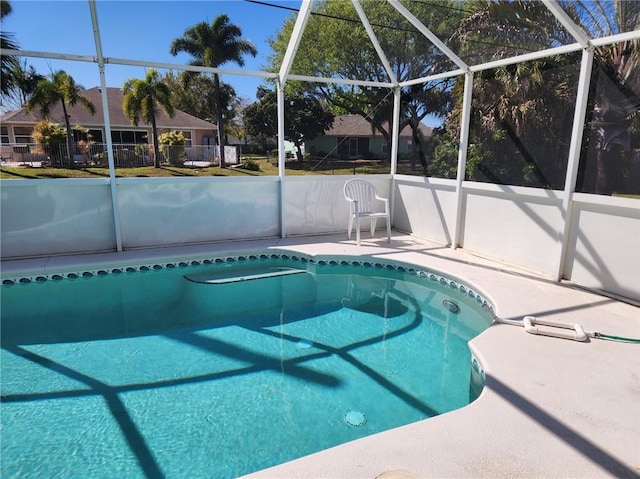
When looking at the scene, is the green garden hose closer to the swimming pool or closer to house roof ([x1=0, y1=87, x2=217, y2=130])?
the swimming pool

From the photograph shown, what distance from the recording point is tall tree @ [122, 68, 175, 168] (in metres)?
15.1

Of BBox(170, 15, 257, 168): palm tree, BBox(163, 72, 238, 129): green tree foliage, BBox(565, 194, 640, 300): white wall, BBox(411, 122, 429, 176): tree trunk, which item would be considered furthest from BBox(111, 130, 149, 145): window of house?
BBox(565, 194, 640, 300): white wall

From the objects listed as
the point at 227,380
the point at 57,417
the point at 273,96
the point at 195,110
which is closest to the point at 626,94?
the point at 227,380

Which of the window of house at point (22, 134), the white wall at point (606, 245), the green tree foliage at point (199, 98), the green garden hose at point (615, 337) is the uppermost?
the green tree foliage at point (199, 98)

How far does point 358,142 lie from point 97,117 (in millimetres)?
12559

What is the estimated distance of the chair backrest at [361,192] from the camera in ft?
19.6

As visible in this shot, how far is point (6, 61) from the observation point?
24.8 feet

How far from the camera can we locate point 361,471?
159 centimetres

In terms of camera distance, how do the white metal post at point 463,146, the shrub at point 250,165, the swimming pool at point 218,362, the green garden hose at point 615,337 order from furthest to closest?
1. the shrub at point 250,165
2. the white metal post at point 463,146
3. the green garden hose at point 615,337
4. the swimming pool at point 218,362

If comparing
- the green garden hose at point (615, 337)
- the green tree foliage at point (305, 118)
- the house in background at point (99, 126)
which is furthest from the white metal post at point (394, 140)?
the house in background at point (99, 126)

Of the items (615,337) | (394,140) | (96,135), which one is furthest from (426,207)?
(96,135)

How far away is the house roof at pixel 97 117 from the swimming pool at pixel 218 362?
45.8ft

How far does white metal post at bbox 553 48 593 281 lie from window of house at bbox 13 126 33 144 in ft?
60.2

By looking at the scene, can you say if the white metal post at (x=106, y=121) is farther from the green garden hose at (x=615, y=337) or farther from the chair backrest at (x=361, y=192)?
the green garden hose at (x=615, y=337)
